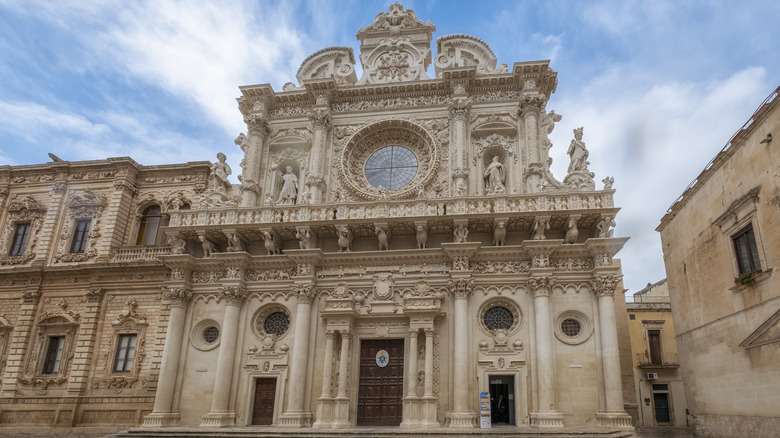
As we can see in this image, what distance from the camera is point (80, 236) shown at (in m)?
23.8

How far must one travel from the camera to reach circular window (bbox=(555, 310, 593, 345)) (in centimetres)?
1712

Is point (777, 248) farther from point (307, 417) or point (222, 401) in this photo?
point (222, 401)

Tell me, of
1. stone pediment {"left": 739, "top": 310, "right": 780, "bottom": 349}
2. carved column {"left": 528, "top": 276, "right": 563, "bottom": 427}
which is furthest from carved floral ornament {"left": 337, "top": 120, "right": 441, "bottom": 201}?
stone pediment {"left": 739, "top": 310, "right": 780, "bottom": 349}

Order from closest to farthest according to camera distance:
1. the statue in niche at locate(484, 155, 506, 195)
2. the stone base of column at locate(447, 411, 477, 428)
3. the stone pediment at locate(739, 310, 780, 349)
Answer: the stone pediment at locate(739, 310, 780, 349) < the stone base of column at locate(447, 411, 477, 428) < the statue in niche at locate(484, 155, 506, 195)

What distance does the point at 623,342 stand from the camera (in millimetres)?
22219

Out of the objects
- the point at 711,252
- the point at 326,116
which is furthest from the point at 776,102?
the point at 326,116

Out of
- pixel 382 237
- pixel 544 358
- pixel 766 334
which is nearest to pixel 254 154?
pixel 382 237

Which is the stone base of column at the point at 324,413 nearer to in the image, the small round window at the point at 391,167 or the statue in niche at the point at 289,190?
the statue in niche at the point at 289,190

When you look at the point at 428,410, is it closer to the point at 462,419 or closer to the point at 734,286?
the point at 462,419

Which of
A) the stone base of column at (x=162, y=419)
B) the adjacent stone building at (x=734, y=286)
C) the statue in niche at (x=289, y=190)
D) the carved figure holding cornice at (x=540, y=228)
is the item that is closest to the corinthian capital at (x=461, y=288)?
the carved figure holding cornice at (x=540, y=228)

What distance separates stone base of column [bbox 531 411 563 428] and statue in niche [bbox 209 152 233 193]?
14.4m

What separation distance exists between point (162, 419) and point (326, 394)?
571 centimetres

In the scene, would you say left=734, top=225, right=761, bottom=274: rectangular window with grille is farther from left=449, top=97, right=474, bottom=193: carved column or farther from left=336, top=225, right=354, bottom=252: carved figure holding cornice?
left=336, top=225, right=354, bottom=252: carved figure holding cornice

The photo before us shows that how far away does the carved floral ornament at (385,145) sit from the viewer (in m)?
20.8
